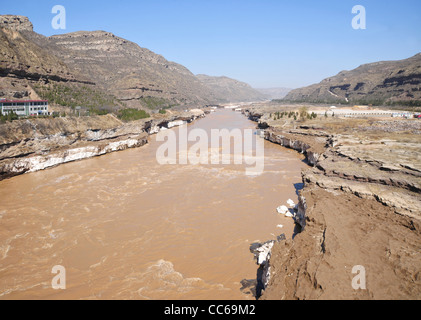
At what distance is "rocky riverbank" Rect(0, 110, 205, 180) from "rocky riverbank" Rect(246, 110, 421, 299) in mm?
25069

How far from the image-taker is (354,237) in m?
9.43

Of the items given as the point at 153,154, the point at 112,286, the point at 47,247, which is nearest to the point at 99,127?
the point at 153,154

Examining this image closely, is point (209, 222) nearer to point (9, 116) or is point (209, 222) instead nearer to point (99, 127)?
point (9, 116)

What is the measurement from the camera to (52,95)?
4356 centimetres

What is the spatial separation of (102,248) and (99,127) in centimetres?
2934

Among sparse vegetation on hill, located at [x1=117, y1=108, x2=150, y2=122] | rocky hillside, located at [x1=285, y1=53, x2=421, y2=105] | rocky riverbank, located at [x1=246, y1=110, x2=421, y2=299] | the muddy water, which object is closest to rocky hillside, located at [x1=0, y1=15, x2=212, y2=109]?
sparse vegetation on hill, located at [x1=117, y1=108, x2=150, y2=122]

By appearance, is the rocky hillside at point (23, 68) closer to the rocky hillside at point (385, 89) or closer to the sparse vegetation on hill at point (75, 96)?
the sparse vegetation on hill at point (75, 96)

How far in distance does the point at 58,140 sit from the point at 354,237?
107 ft

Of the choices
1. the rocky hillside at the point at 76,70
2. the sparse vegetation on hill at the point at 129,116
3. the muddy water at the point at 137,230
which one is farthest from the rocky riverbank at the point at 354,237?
the rocky hillside at the point at 76,70

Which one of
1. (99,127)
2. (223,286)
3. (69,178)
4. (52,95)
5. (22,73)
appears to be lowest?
(223,286)

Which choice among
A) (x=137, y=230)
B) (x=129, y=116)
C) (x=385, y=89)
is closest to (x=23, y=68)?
(x=129, y=116)

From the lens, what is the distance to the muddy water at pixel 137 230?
34.0ft

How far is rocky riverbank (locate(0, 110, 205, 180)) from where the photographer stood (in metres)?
24.9

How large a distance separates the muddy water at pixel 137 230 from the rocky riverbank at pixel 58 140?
1.89 meters
